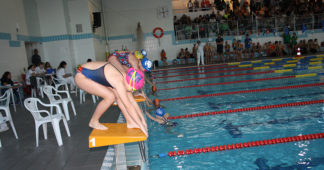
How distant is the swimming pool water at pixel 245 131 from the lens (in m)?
3.21

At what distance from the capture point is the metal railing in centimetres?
1702

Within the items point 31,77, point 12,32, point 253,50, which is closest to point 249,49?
point 253,50

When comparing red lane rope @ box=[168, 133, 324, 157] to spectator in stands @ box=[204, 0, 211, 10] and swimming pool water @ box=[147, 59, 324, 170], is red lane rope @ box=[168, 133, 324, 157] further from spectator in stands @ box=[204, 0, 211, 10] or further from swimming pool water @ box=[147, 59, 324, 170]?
spectator in stands @ box=[204, 0, 211, 10]

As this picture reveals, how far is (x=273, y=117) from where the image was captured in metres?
4.71

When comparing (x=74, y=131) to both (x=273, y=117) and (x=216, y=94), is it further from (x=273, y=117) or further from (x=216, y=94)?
(x=216, y=94)

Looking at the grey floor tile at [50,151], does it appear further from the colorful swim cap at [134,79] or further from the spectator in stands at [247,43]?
the spectator in stands at [247,43]

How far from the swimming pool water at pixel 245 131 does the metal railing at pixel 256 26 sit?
11066 mm

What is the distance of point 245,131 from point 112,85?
256cm

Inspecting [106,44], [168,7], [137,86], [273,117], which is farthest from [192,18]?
[137,86]

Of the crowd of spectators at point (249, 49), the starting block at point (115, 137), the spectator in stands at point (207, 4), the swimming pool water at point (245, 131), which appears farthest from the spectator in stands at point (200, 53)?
the starting block at point (115, 137)

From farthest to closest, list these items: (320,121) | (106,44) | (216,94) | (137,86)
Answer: (106,44) → (216,94) → (320,121) → (137,86)

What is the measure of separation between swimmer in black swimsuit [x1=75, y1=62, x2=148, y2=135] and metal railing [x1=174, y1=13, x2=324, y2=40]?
1504 centimetres

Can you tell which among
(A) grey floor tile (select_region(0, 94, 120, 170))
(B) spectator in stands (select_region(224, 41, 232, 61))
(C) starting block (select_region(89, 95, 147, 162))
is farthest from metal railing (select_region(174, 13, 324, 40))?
(C) starting block (select_region(89, 95, 147, 162))

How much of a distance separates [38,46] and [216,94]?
342 inches
